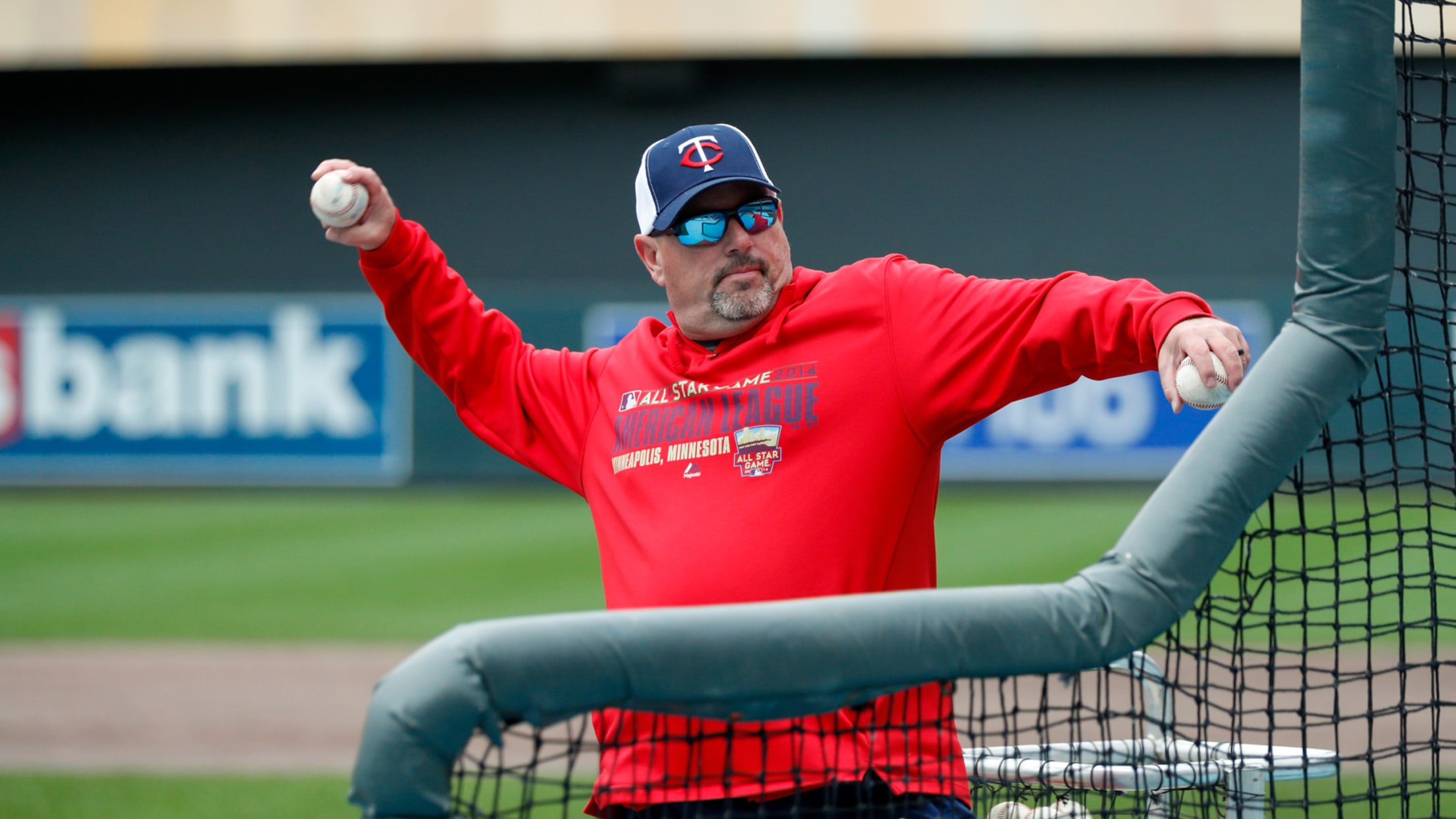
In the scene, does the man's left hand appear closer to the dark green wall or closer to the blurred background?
the blurred background

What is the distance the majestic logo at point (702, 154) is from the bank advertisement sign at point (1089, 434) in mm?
11318

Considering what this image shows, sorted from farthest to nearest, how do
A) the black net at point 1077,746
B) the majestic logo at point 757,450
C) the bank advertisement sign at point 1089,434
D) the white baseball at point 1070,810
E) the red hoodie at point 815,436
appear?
1. the bank advertisement sign at point 1089,434
2. the majestic logo at point 757,450
3. the red hoodie at point 815,436
4. the white baseball at point 1070,810
5. the black net at point 1077,746

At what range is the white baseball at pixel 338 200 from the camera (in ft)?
8.25

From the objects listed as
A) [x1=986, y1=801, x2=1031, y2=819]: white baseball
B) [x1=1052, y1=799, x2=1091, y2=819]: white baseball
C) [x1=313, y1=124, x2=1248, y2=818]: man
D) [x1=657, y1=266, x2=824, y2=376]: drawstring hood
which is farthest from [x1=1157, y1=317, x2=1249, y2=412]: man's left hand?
[x1=657, y1=266, x2=824, y2=376]: drawstring hood

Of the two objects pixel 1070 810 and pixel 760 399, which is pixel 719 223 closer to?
pixel 760 399

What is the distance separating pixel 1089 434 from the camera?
14.0m

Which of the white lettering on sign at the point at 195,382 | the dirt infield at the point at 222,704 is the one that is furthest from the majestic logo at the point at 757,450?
the white lettering on sign at the point at 195,382

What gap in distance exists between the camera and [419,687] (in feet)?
4.50

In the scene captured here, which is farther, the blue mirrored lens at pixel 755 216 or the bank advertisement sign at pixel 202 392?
the bank advertisement sign at pixel 202 392

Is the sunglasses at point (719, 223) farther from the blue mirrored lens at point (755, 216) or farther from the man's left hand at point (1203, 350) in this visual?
the man's left hand at point (1203, 350)

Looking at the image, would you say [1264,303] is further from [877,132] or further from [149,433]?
[149,433]

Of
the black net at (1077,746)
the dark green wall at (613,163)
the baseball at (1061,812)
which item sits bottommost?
the baseball at (1061,812)

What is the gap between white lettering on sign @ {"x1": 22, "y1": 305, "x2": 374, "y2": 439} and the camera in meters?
14.8

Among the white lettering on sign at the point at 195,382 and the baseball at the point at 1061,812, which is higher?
the white lettering on sign at the point at 195,382
